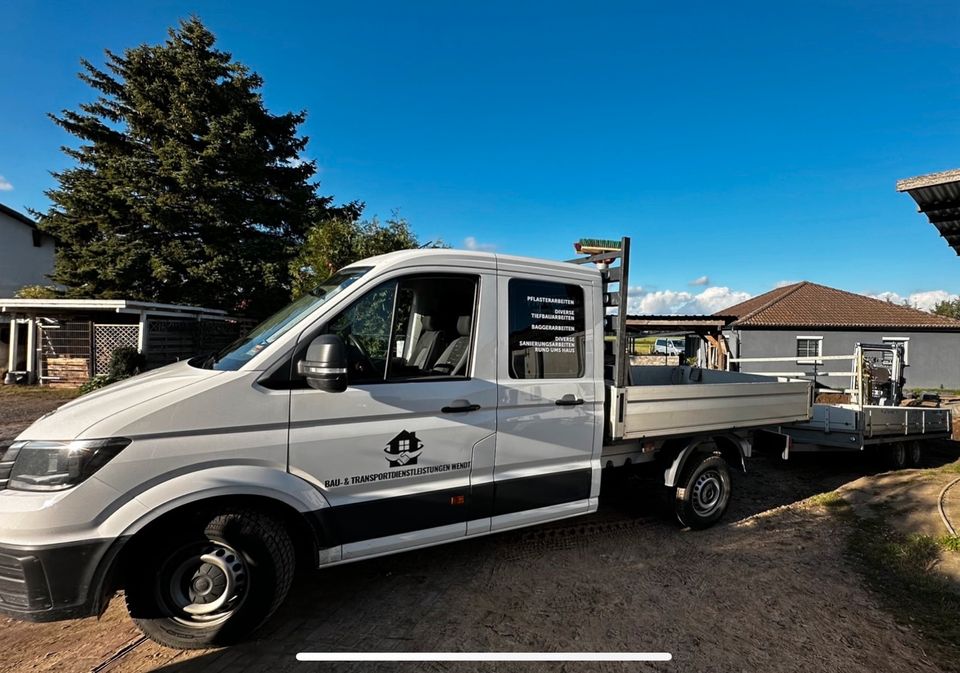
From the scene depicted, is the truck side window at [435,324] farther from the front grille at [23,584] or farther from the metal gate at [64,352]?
the metal gate at [64,352]

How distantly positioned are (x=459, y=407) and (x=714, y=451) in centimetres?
290

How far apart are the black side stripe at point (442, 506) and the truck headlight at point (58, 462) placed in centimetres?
109

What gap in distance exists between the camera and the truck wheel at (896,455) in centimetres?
754

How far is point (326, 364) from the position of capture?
Answer: 2.62 meters

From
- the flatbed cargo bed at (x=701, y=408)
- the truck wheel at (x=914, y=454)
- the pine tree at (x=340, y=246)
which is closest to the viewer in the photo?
the flatbed cargo bed at (x=701, y=408)

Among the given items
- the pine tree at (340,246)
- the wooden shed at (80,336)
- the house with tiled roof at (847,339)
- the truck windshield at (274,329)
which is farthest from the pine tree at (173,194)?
the house with tiled roof at (847,339)

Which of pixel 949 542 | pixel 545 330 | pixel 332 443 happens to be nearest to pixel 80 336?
pixel 332 443

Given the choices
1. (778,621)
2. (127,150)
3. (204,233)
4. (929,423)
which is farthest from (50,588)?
(127,150)

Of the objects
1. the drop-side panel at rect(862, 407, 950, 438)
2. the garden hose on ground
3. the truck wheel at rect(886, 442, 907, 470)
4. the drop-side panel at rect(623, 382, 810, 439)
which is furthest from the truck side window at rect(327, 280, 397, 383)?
the truck wheel at rect(886, 442, 907, 470)

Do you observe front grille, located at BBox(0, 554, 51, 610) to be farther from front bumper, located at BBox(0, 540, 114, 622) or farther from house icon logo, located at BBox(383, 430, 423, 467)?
house icon logo, located at BBox(383, 430, 423, 467)

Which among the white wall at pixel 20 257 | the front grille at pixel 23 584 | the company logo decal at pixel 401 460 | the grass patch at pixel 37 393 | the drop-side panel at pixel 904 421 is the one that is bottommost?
the grass patch at pixel 37 393

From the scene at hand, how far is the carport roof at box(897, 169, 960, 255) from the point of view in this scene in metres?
5.88

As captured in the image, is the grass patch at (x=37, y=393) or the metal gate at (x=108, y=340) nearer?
the grass patch at (x=37, y=393)

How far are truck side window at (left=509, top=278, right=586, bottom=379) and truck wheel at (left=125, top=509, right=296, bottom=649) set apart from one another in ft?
6.17
